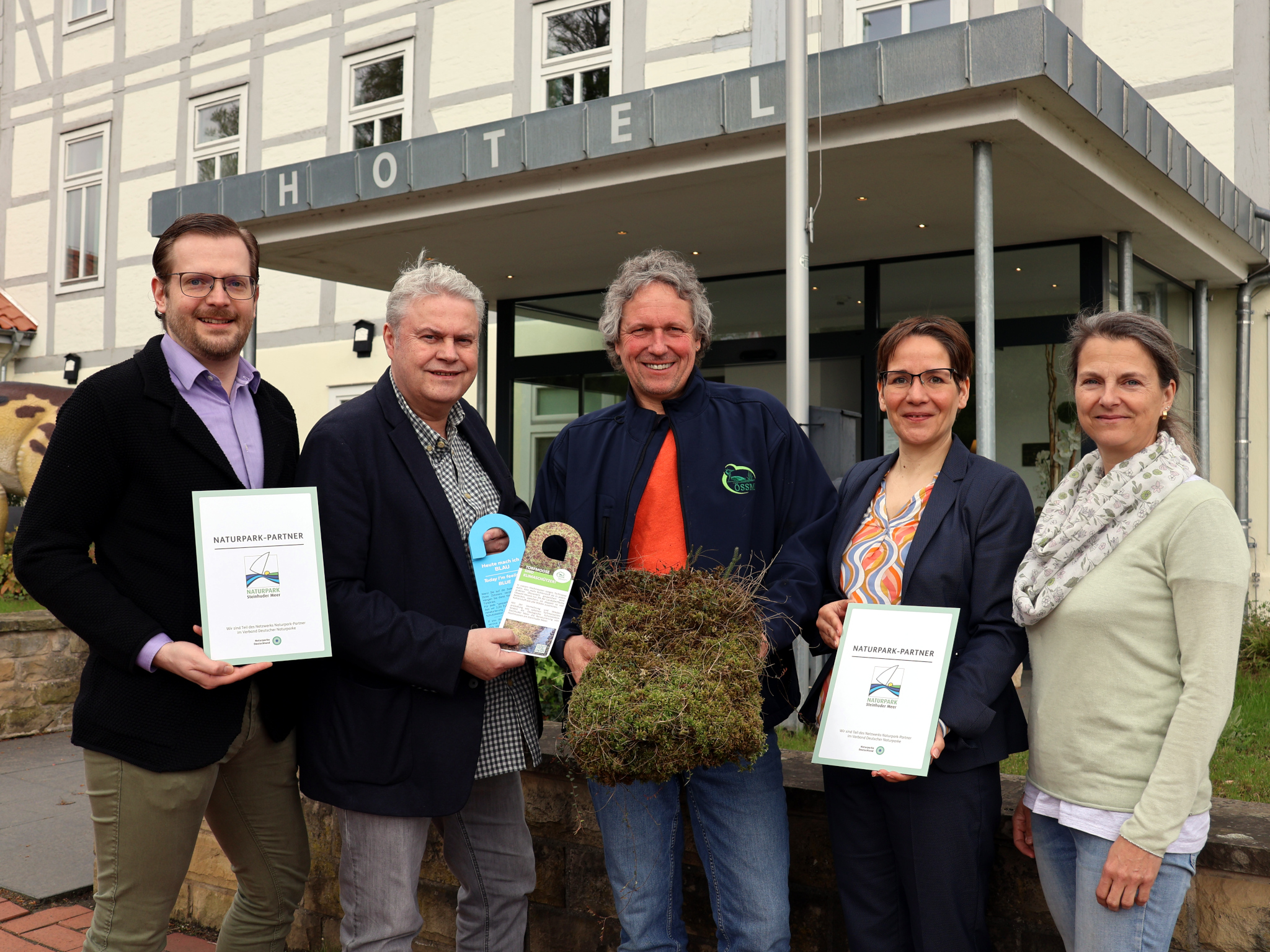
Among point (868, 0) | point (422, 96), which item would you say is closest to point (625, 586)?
point (868, 0)

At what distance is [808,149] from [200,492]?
4.73 meters

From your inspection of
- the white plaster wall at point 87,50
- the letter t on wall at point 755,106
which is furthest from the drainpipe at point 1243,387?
the white plaster wall at point 87,50

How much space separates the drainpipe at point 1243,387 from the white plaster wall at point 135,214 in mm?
13466

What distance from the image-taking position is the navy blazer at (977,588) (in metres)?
2.22

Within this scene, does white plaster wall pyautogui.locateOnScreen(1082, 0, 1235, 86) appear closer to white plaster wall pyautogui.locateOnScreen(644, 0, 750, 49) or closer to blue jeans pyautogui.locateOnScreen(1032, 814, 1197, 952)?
white plaster wall pyautogui.locateOnScreen(644, 0, 750, 49)

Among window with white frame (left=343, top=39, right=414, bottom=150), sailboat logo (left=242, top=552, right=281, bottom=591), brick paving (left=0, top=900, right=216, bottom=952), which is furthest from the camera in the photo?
window with white frame (left=343, top=39, right=414, bottom=150)

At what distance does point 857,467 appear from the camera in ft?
8.85

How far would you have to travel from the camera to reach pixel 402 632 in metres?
2.38

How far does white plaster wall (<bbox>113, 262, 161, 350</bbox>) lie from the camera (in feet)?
48.6

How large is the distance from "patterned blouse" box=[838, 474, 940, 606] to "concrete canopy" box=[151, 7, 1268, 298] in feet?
12.1

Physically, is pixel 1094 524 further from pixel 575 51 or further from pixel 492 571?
pixel 575 51

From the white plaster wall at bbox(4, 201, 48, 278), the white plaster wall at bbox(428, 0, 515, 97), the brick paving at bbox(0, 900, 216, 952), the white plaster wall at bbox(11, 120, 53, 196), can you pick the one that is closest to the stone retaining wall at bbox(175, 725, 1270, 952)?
the brick paving at bbox(0, 900, 216, 952)

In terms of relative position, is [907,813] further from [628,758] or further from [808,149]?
[808,149]

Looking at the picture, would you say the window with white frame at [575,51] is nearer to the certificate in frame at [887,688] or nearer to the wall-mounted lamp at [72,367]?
the wall-mounted lamp at [72,367]
